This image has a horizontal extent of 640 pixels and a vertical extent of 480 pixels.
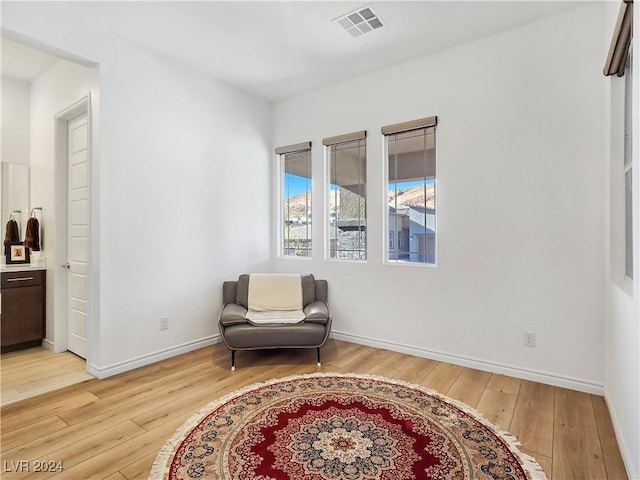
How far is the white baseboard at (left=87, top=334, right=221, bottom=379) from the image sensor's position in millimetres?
2926

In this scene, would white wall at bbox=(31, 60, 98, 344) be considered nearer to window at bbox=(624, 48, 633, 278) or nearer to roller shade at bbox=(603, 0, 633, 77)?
roller shade at bbox=(603, 0, 633, 77)

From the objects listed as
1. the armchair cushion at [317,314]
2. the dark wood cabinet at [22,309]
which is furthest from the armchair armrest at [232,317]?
the dark wood cabinet at [22,309]

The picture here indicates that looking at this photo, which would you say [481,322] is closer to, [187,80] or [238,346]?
[238,346]

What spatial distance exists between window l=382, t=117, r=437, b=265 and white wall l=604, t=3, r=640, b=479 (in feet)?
4.35

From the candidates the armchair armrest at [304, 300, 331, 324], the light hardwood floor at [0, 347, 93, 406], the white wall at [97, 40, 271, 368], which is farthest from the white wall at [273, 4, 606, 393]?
the light hardwood floor at [0, 347, 93, 406]

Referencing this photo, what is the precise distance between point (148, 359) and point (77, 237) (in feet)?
4.52

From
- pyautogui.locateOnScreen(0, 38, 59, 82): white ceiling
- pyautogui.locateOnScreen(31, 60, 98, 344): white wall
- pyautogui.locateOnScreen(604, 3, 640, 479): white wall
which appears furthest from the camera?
pyautogui.locateOnScreen(31, 60, 98, 344): white wall

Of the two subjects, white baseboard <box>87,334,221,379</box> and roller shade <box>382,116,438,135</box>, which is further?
roller shade <box>382,116,438,135</box>

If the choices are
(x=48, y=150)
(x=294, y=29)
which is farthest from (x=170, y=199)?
(x=294, y=29)

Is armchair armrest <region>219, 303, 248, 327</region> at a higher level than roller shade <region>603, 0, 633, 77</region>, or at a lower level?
lower

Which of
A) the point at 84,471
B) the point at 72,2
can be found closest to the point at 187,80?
the point at 72,2

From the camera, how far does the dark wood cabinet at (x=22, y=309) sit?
3459mm

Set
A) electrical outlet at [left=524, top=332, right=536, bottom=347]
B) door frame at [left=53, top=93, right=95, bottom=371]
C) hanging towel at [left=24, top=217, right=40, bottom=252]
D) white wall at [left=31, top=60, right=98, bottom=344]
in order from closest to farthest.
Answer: electrical outlet at [left=524, top=332, right=536, bottom=347] < white wall at [left=31, top=60, right=98, bottom=344] < door frame at [left=53, top=93, right=95, bottom=371] < hanging towel at [left=24, top=217, right=40, bottom=252]

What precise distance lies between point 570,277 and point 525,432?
126 cm
